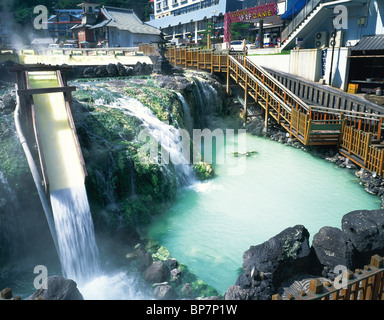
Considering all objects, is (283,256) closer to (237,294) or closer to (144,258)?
(237,294)

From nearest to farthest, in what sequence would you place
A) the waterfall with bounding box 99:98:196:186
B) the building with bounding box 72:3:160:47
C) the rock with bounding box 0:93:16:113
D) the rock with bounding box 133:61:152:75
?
the rock with bounding box 0:93:16:113 → the waterfall with bounding box 99:98:196:186 → the rock with bounding box 133:61:152:75 → the building with bounding box 72:3:160:47

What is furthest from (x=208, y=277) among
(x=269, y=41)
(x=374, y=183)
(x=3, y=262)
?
(x=269, y=41)

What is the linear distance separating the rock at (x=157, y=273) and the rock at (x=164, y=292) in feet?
0.90

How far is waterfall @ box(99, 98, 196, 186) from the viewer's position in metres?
12.7

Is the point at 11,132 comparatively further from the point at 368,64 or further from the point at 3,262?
the point at 368,64

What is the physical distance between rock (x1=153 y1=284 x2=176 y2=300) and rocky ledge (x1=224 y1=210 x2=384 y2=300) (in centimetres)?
146

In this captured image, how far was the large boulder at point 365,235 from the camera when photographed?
7223 mm

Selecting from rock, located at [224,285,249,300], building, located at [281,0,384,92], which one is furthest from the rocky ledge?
building, located at [281,0,384,92]

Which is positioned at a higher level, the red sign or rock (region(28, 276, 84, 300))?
the red sign

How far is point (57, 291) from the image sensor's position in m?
5.95

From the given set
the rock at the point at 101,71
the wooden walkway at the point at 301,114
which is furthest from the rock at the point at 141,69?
the wooden walkway at the point at 301,114

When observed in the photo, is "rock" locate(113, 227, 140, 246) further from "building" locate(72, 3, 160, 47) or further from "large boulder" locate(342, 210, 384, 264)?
"building" locate(72, 3, 160, 47)

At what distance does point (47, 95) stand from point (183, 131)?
20.4 feet

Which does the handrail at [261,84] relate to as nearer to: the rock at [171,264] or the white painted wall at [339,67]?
the white painted wall at [339,67]
